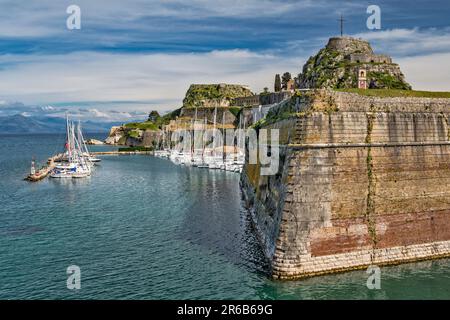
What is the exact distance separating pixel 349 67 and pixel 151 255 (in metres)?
62.1

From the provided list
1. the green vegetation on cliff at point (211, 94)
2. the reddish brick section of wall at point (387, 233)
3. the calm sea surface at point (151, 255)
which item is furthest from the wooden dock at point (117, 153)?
the reddish brick section of wall at point (387, 233)

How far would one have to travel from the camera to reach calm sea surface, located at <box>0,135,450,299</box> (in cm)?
2120

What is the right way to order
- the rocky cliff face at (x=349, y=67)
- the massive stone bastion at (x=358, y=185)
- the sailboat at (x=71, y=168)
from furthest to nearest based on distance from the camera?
1. the rocky cliff face at (x=349, y=67)
2. the sailboat at (x=71, y=168)
3. the massive stone bastion at (x=358, y=185)

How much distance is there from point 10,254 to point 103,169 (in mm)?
55130

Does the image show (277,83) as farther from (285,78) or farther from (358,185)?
(358,185)

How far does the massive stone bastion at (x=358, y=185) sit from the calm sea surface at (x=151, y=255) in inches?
44.5

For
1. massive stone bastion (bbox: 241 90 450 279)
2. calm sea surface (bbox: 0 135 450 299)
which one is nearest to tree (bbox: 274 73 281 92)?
calm sea surface (bbox: 0 135 450 299)

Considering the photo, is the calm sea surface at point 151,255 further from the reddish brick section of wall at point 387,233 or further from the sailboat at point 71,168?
the sailboat at point 71,168

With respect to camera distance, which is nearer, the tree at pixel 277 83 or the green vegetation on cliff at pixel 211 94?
the tree at pixel 277 83

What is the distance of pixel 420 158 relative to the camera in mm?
25156

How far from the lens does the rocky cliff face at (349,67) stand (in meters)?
75.6

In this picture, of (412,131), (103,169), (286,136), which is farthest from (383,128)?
(103,169)

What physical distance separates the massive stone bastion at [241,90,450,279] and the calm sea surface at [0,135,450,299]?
44.5 inches
